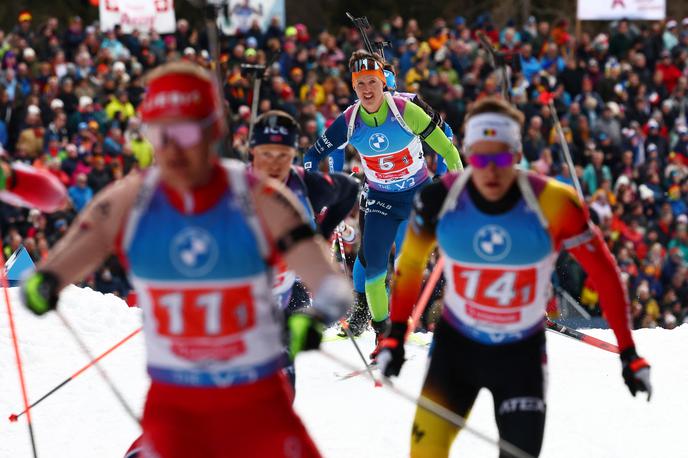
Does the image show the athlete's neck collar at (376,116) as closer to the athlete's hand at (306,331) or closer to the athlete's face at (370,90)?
the athlete's face at (370,90)

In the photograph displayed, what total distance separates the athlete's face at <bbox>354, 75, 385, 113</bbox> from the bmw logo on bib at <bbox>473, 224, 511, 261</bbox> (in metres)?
3.84

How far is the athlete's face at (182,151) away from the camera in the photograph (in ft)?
10.5

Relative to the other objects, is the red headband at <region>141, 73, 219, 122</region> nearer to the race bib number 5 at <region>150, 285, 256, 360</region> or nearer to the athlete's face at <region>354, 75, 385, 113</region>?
the race bib number 5 at <region>150, 285, 256, 360</region>

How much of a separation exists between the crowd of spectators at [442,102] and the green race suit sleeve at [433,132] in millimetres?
4392

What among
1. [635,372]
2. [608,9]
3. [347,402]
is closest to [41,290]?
[635,372]

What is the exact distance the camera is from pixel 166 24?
52.3ft

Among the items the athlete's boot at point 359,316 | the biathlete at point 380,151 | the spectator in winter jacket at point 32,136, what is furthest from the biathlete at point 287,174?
the spectator in winter jacket at point 32,136

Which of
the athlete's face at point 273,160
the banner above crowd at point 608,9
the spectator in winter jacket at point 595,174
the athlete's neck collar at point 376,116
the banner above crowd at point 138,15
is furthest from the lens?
the banner above crowd at point 608,9

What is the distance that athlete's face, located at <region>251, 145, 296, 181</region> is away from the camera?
17.2ft

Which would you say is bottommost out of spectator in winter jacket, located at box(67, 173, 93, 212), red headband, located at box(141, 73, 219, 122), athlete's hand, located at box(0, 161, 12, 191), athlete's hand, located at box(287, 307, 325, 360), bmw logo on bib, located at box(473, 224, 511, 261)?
spectator in winter jacket, located at box(67, 173, 93, 212)

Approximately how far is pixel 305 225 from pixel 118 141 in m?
10.5

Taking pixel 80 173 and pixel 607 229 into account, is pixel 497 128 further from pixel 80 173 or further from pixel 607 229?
pixel 607 229

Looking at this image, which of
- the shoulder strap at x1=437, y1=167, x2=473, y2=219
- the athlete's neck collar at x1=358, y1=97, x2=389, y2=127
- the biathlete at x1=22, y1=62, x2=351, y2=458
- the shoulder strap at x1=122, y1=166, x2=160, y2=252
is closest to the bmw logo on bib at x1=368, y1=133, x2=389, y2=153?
the athlete's neck collar at x1=358, y1=97, x2=389, y2=127

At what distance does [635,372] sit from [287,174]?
1.97 metres
